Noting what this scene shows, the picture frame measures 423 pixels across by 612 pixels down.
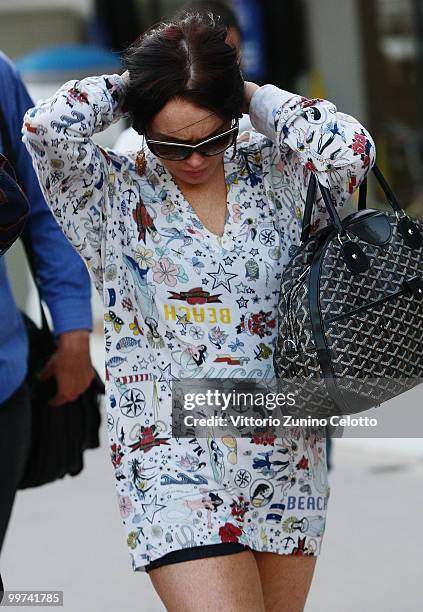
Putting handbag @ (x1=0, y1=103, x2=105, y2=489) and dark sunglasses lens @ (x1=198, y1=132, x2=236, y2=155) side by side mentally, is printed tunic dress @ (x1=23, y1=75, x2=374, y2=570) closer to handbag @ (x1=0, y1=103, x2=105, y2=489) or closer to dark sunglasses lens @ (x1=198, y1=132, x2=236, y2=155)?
dark sunglasses lens @ (x1=198, y1=132, x2=236, y2=155)

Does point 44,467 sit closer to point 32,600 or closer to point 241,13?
point 32,600

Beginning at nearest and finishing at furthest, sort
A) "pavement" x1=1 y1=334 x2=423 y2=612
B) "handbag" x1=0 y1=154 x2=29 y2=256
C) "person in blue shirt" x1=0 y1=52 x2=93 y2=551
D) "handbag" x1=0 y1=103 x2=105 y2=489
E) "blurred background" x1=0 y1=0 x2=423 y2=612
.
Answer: "handbag" x1=0 y1=154 x2=29 y2=256
"person in blue shirt" x1=0 y1=52 x2=93 y2=551
"handbag" x1=0 y1=103 x2=105 y2=489
"pavement" x1=1 y1=334 x2=423 y2=612
"blurred background" x1=0 y1=0 x2=423 y2=612

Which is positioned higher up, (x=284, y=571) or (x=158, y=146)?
(x=158, y=146)

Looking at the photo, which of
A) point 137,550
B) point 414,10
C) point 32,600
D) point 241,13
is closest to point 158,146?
point 137,550

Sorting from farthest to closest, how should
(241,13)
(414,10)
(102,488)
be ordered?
(241,13) → (414,10) → (102,488)

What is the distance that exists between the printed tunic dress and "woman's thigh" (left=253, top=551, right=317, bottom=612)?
0.14ft

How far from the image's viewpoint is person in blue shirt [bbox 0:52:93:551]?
3623 mm

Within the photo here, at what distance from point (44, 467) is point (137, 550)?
0.88 m

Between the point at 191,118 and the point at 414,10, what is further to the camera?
the point at 414,10

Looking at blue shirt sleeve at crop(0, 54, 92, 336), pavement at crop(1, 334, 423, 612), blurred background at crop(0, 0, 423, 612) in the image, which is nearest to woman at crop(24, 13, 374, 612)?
blurred background at crop(0, 0, 423, 612)

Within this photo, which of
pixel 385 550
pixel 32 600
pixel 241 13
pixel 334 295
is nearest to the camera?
pixel 334 295

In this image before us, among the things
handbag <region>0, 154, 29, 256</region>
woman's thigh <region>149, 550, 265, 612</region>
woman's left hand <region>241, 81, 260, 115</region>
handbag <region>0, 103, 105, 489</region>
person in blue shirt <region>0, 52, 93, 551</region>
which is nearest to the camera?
handbag <region>0, 154, 29, 256</region>

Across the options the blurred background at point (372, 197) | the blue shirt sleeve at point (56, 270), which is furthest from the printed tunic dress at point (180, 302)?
the blue shirt sleeve at point (56, 270)

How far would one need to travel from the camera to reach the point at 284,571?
325 centimetres
